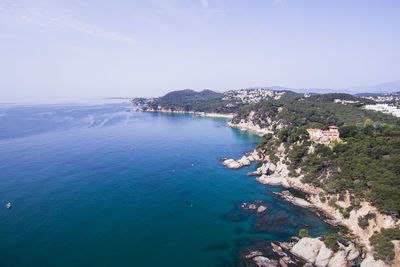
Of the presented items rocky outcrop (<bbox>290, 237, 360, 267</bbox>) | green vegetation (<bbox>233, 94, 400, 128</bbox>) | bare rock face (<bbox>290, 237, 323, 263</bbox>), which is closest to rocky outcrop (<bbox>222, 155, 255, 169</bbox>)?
green vegetation (<bbox>233, 94, 400, 128</bbox>)

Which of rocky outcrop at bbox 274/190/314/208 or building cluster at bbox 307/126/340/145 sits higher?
building cluster at bbox 307/126/340/145

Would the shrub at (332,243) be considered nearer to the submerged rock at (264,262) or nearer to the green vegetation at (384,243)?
the green vegetation at (384,243)

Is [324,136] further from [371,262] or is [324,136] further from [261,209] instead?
[371,262]

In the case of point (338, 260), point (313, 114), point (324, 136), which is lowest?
point (338, 260)

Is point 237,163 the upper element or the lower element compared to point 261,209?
upper

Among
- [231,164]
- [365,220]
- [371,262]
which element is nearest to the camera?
[371,262]

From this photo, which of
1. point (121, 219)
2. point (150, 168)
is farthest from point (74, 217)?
point (150, 168)

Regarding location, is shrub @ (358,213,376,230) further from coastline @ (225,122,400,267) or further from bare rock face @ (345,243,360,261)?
bare rock face @ (345,243,360,261)

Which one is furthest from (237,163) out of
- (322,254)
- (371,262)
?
(371,262)
